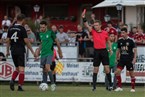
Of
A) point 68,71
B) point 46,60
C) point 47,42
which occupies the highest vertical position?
point 47,42

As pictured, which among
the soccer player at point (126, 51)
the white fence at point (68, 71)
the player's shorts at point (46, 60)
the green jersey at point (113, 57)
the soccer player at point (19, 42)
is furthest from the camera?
the white fence at point (68, 71)

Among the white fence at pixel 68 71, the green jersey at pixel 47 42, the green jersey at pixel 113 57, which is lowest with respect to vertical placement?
the white fence at pixel 68 71

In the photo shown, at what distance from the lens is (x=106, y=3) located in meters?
30.8

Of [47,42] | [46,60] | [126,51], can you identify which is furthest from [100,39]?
[46,60]

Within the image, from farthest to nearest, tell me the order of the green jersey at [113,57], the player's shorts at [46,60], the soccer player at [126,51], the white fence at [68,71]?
the white fence at [68,71]
the green jersey at [113,57]
the soccer player at [126,51]
the player's shorts at [46,60]

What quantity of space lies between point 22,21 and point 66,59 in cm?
590

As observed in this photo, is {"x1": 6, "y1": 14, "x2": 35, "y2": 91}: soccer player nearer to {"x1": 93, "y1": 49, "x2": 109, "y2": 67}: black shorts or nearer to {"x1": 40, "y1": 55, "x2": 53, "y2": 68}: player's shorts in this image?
{"x1": 40, "y1": 55, "x2": 53, "y2": 68}: player's shorts

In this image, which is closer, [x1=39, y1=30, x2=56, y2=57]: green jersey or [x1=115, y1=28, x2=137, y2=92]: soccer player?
[x1=39, y1=30, x2=56, y2=57]: green jersey

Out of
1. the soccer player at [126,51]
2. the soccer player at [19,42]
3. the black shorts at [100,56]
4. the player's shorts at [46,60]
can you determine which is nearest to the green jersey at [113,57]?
the soccer player at [126,51]

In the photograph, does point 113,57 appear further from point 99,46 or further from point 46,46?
point 46,46

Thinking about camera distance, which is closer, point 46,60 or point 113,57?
point 46,60

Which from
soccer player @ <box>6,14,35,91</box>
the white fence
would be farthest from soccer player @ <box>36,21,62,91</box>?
the white fence

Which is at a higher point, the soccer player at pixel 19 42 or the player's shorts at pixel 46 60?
the soccer player at pixel 19 42

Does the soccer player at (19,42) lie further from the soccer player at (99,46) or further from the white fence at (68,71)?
the white fence at (68,71)
